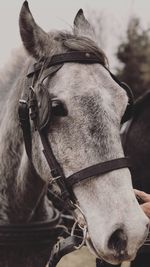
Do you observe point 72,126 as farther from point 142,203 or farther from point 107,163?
point 142,203

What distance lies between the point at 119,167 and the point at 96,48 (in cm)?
82

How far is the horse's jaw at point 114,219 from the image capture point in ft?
7.24

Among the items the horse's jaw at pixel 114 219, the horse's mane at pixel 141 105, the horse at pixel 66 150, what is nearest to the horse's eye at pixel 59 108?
the horse at pixel 66 150

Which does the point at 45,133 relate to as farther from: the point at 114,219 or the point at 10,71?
the point at 10,71

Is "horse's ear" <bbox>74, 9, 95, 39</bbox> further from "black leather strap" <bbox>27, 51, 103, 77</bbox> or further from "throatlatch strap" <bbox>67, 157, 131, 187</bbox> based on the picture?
"throatlatch strap" <bbox>67, 157, 131, 187</bbox>

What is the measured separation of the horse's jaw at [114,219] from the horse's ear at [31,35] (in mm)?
905

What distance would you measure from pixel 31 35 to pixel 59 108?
53 cm

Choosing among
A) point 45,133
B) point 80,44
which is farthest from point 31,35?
point 45,133

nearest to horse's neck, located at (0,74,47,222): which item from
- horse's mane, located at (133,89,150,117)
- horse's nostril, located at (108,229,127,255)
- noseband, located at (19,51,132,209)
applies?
noseband, located at (19,51,132,209)

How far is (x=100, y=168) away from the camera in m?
2.36

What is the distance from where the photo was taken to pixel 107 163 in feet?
7.75

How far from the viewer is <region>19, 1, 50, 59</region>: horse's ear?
2.69m

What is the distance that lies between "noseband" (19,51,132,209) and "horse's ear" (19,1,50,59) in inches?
3.6

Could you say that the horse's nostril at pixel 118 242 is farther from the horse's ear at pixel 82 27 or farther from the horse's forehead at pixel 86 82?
the horse's ear at pixel 82 27
